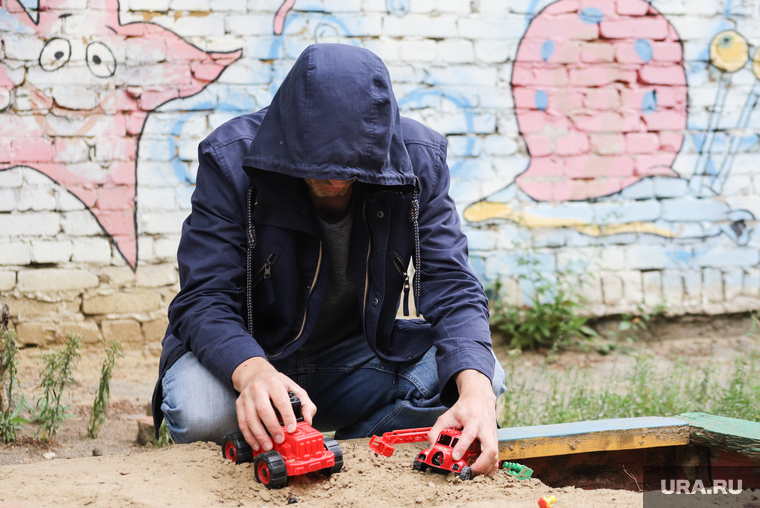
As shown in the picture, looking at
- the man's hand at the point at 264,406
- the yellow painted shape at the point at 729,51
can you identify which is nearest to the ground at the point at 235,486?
the man's hand at the point at 264,406

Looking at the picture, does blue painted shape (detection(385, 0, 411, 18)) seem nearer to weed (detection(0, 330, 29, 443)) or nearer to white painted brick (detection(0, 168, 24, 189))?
white painted brick (detection(0, 168, 24, 189))

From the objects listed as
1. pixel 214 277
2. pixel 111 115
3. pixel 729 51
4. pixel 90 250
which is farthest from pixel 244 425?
pixel 729 51

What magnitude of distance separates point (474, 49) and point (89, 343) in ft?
11.0

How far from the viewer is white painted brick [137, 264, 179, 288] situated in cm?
445

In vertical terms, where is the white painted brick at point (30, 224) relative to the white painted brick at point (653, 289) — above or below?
above

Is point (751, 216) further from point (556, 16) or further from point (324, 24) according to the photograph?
point (324, 24)

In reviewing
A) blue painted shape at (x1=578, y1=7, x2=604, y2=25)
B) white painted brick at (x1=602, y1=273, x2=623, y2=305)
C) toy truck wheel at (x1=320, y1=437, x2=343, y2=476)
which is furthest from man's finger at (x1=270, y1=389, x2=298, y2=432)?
blue painted shape at (x1=578, y1=7, x2=604, y2=25)

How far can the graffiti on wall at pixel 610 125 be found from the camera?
482cm

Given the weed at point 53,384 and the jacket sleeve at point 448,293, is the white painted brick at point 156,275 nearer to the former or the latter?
the weed at point 53,384

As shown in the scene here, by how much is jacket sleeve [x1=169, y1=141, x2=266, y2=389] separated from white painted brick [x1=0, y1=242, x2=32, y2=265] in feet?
9.22

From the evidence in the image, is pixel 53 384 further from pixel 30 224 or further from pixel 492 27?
pixel 492 27

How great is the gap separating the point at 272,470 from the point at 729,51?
4.98 meters

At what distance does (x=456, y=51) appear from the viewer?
4.70 m

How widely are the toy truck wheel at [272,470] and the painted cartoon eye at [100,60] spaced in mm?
3517
